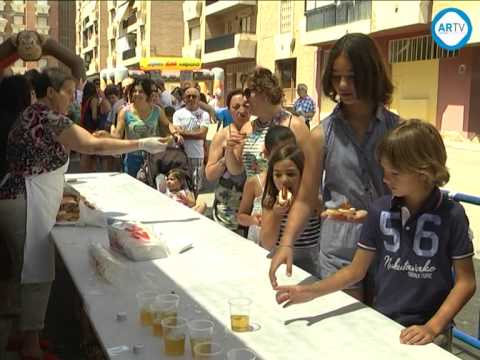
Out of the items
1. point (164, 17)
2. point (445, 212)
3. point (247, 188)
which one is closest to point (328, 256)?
point (445, 212)

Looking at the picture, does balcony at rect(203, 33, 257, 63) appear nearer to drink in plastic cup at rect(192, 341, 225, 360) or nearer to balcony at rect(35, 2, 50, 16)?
drink in plastic cup at rect(192, 341, 225, 360)

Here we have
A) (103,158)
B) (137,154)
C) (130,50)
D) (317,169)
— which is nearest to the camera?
(317,169)

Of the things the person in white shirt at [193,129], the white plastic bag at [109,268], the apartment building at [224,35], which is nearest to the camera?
the white plastic bag at [109,268]

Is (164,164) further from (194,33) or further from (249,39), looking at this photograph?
(194,33)

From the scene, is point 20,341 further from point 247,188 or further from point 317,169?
point 317,169

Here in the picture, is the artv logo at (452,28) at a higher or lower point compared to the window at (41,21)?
lower

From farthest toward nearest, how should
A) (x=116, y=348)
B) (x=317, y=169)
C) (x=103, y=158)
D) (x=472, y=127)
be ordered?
(x=472, y=127)
(x=103, y=158)
(x=317, y=169)
(x=116, y=348)

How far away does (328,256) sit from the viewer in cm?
250

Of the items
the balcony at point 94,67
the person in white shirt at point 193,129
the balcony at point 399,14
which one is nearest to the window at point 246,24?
the balcony at point 399,14

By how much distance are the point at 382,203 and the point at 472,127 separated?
1746 centimetres

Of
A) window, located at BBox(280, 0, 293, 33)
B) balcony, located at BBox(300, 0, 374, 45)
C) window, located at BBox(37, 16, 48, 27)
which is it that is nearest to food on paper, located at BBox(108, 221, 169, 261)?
balcony, located at BBox(300, 0, 374, 45)

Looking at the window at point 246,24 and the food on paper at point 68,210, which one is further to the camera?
the window at point 246,24

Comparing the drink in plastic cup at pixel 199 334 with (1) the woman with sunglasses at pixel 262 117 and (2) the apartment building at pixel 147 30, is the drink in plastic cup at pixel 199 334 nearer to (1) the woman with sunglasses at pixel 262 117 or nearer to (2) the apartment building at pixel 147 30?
(1) the woman with sunglasses at pixel 262 117

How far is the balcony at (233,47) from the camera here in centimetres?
3209
